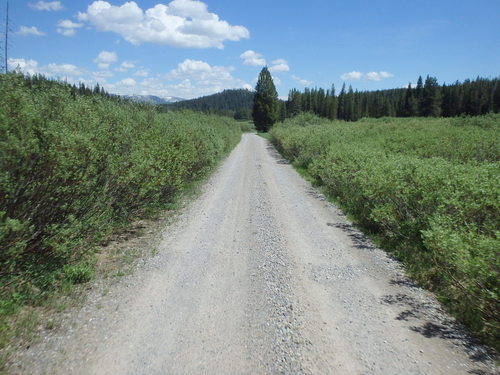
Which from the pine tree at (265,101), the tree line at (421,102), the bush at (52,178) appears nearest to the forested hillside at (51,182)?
the bush at (52,178)

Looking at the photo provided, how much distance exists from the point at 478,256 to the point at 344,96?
112 metres

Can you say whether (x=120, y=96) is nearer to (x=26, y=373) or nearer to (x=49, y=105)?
(x=49, y=105)

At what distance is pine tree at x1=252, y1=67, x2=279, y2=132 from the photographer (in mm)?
70375

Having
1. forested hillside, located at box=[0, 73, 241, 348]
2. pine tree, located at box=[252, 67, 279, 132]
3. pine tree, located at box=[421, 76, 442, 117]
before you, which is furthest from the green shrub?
pine tree, located at box=[421, 76, 442, 117]

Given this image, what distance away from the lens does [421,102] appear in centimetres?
8375

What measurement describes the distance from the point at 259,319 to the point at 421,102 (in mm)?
95150

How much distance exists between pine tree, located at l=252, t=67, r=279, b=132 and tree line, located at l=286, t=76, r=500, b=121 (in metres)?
11.7

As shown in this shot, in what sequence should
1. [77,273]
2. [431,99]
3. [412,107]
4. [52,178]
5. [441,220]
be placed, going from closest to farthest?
[52,178], [77,273], [441,220], [431,99], [412,107]

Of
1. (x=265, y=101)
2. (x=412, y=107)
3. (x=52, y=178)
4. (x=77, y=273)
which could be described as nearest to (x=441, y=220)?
(x=77, y=273)

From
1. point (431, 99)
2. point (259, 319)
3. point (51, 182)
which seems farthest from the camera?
point (431, 99)

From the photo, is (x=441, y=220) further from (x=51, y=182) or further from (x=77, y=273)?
(x=51, y=182)

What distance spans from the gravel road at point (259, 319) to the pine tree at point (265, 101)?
66471 mm

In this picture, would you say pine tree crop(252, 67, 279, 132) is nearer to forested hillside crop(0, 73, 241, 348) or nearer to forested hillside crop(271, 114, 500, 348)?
forested hillside crop(271, 114, 500, 348)

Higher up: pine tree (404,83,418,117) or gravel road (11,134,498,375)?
pine tree (404,83,418,117)
